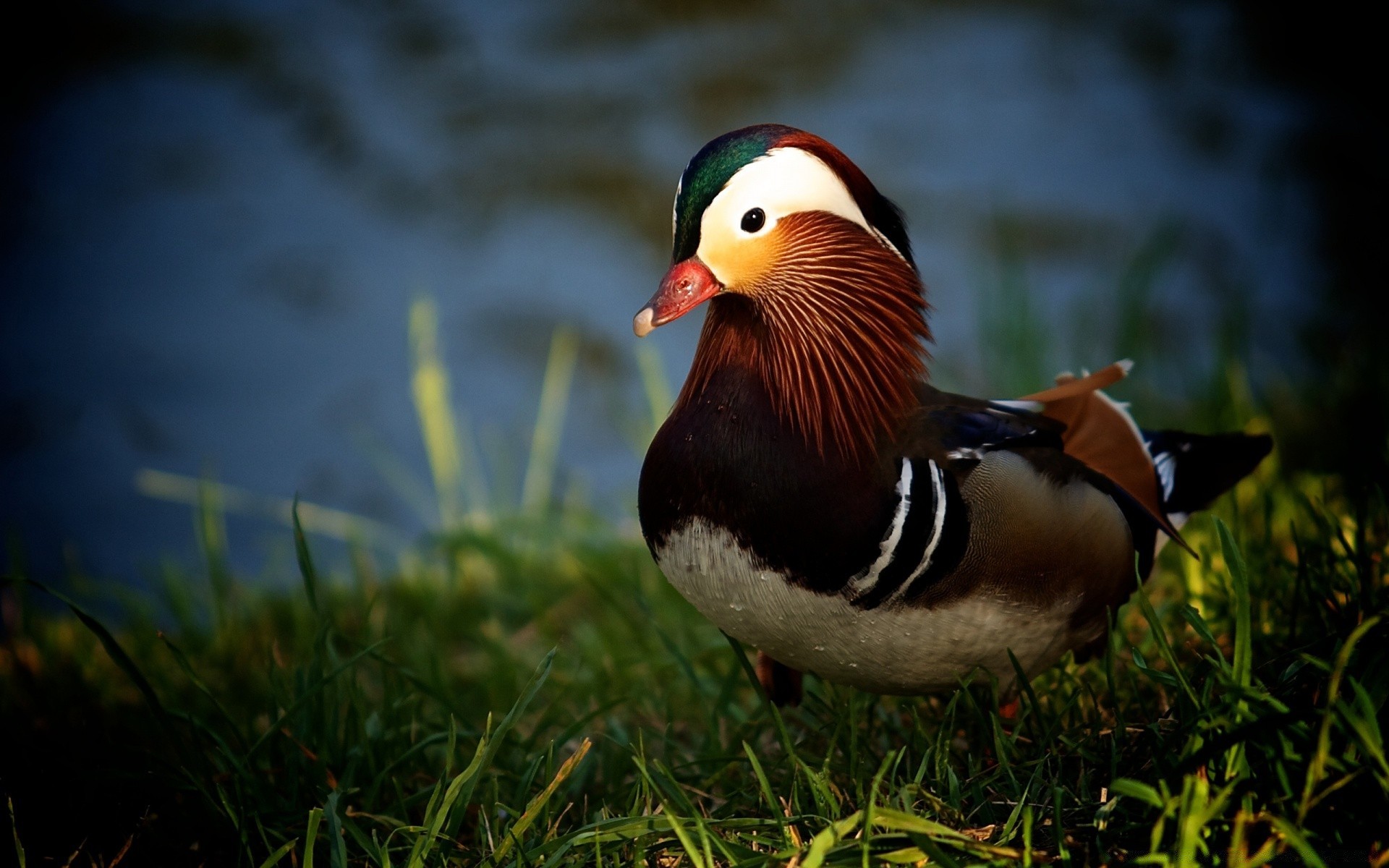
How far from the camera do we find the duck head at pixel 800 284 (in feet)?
5.35

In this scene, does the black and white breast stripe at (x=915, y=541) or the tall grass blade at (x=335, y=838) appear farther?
the black and white breast stripe at (x=915, y=541)

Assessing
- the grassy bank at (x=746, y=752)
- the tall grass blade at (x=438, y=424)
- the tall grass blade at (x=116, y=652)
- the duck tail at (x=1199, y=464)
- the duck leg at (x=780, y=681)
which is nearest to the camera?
the grassy bank at (x=746, y=752)

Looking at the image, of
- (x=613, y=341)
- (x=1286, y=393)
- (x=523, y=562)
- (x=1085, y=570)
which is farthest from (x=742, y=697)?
(x=613, y=341)

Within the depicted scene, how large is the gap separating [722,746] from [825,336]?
789 millimetres

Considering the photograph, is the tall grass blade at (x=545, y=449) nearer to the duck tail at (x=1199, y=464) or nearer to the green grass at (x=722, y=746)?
the green grass at (x=722, y=746)

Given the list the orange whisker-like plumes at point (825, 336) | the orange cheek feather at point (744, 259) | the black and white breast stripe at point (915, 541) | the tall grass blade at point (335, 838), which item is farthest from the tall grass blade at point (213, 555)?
the black and white breast stripe at point (915, 541)

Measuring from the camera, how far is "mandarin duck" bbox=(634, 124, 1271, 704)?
63.8 inches

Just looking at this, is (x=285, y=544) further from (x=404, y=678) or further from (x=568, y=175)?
(x=568, y=175)

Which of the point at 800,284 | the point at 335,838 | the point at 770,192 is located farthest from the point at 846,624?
the point at 335,838

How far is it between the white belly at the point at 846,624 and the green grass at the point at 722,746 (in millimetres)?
83

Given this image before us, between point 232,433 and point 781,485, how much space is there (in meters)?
3.73

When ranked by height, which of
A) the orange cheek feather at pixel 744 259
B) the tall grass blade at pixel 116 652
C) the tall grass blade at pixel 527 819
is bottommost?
the tall grass blade at pixel 527 819

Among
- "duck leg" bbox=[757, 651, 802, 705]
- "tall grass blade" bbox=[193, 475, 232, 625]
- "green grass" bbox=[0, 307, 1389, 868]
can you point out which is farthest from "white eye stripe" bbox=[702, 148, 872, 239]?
"tall grass blade" bbox=[193, 475, 232, 625]

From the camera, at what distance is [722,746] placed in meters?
2.06
